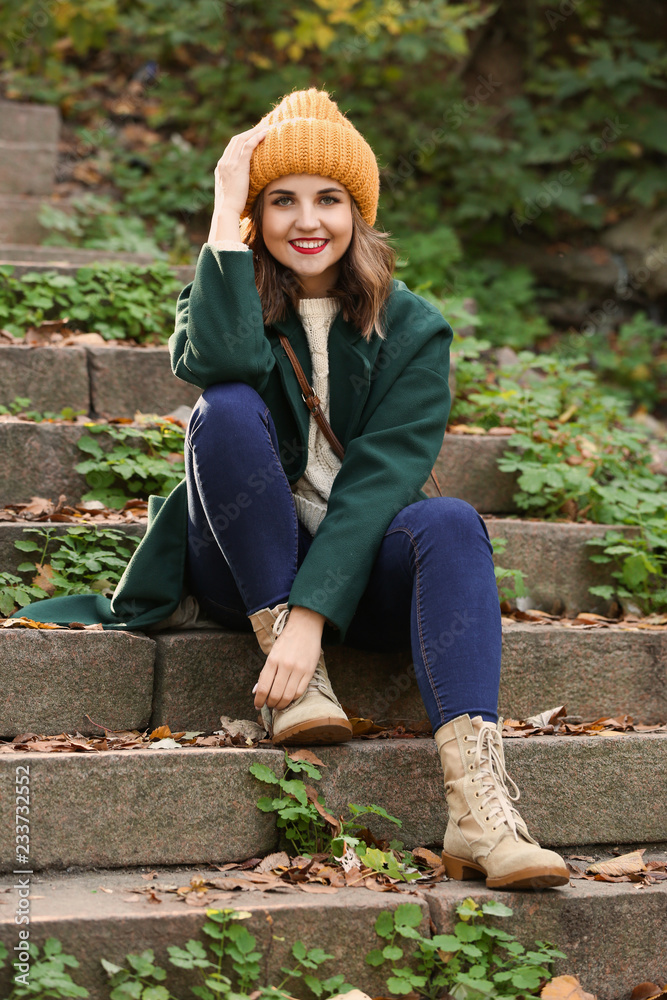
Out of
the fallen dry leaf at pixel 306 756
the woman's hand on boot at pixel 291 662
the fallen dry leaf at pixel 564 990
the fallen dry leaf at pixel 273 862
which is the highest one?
the woman's hand on boot at pixel 291 662

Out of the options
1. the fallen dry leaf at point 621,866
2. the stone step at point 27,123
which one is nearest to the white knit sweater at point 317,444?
the fallen dry leaf at point 621,866

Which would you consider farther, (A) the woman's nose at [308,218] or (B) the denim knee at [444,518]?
(A) the woman's nose at [308,218]

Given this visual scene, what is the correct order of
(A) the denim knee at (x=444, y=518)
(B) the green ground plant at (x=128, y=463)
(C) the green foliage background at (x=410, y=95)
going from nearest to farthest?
1. (A) the denim knee at (x=444, y=518)
2. (B) the green ground plant at (x=128, y=463)
3. (C) the green foliage background at (x=410, y=95)

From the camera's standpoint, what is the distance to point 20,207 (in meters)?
5.21

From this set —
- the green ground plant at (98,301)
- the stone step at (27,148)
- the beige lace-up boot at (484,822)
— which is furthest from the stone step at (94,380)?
the stone step at (27,148)

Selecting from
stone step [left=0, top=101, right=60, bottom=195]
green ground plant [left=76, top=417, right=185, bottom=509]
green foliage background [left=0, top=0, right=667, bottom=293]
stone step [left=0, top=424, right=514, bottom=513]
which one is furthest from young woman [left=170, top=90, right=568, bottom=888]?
stone step [left=0, top=101, right=60, bottom=195]

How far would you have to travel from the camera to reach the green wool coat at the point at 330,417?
216 cm

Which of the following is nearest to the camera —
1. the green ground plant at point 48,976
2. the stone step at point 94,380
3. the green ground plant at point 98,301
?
the green ground plant at point 48,976

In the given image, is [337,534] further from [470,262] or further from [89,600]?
[470,262]

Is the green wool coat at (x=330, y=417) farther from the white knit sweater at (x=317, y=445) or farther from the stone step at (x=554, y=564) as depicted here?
the stone step at (x=554, y=564)

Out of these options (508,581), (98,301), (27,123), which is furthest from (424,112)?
(508,581)

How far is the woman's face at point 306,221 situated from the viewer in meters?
2.41

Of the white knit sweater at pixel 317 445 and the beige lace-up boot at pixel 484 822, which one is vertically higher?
the white knit sweater at pixel 317 445
